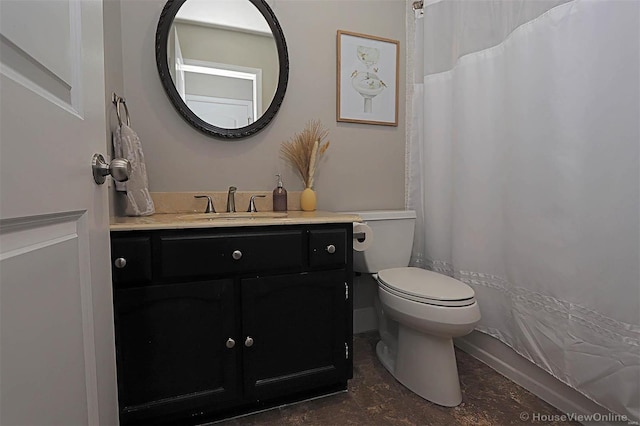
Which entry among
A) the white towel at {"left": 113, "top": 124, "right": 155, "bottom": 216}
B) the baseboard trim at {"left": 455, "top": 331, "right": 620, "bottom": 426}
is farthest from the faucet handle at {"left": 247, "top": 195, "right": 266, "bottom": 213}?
the baseboard trim at {"left": 455, "top": 331, "right": 620, "bottom": 426}

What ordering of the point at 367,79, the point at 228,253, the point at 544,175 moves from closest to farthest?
the point at 228,253 < the point at 544,175 < the point at 367,79

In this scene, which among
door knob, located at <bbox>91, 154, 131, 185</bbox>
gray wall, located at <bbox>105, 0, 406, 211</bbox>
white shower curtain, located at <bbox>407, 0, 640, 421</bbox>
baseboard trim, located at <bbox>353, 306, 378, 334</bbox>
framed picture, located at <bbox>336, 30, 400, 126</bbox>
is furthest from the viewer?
baseboard trim, located at <bbox>353, 306, 378, 334</bbox>

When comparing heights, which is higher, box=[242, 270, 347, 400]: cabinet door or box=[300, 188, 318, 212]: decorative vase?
box=[300, 188, 318, 212]: decorative vase

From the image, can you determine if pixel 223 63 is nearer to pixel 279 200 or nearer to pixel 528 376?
pixel 279 200

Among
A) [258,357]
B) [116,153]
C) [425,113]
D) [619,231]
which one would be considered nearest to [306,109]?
[425,113]

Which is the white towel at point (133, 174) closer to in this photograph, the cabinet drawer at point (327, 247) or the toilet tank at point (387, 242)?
the cabinet drawer at point (327, 247)

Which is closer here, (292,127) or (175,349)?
(175,349)

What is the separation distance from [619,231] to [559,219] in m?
0.19

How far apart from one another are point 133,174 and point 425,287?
1278mm

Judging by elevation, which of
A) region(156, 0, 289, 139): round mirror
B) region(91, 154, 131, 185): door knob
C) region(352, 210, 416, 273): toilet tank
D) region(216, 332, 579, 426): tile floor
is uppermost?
region(156, 0, 289, 139): round mirror

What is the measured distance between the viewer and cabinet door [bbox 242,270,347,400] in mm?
1252

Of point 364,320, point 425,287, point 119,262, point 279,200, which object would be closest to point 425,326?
point 425,287

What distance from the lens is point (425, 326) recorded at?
1349 mm

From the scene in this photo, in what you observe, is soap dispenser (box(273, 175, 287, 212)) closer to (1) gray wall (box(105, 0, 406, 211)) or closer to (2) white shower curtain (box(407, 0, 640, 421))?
(1) gray wall (box(105, 0, 406, 211))
